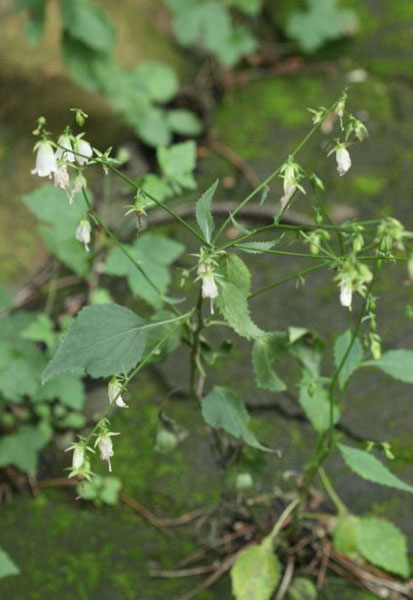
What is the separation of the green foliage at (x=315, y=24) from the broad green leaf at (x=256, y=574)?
7.18ft

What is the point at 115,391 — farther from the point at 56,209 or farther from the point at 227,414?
the point at 56,209

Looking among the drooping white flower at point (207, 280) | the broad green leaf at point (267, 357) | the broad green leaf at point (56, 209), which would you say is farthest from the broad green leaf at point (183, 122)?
the drooping white flower at point (207, 280)

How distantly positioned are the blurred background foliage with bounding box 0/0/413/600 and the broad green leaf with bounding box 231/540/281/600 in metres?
0.19

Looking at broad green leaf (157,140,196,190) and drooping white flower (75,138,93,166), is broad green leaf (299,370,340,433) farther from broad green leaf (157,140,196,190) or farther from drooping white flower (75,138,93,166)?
drooping white flower (75,138,93,166)

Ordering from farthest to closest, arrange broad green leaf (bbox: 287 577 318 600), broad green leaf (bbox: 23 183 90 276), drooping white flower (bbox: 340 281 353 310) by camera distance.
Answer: broad green leaf (bbox: 23 183 90 276), broad green leaf (bbox: 287 577 318 600), drooping white flower (bbox: 340 281 353 310)

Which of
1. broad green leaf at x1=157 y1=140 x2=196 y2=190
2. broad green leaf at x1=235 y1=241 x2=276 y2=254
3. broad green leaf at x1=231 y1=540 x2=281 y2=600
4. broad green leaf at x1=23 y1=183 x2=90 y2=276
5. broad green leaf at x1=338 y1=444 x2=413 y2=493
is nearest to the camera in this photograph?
broad green leaf at x1=235 y1=241 x2=276 y2=254

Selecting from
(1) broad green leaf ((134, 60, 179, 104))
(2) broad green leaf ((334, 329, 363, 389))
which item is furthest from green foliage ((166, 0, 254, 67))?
(2) broad green leaf ((334, 329, 363, 389))

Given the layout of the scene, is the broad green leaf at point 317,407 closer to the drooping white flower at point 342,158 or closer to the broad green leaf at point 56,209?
the drooping white flower at point 342,158

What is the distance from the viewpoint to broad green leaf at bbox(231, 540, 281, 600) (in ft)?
6.02

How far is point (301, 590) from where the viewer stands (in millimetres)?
2033

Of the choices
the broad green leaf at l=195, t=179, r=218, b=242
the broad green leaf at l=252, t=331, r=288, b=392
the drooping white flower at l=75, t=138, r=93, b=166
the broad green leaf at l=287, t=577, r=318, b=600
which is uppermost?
the drooping white flower at l=75, t=138, r=93, b=166

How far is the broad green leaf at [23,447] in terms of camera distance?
230 centimetres

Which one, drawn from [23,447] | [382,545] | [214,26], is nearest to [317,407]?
[382,545]

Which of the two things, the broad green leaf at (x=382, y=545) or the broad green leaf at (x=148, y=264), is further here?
the broad green leaf at (x=148, y=264)
